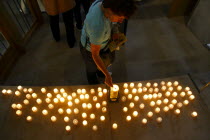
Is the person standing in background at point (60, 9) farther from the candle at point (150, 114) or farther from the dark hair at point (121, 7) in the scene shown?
the candle at point (150, 114)

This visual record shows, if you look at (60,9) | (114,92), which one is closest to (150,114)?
(114,92)

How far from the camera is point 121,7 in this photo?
1058 millimetres

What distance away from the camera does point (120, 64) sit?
285 centimetres

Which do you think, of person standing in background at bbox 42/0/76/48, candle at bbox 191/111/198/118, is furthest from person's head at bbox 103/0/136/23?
person standing in background at bbox 42/0/76/48

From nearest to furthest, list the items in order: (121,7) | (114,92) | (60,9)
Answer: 1. (121,7)
2. (114,92)
3. (60,9)

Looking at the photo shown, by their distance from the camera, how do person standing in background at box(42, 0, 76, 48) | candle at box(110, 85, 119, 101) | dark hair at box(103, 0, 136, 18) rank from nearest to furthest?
dark hair at box(103, 0, 136, 18) < candle at box(110, 85, 119, 101) < person standing in background at box(42, 0, 76, 48)

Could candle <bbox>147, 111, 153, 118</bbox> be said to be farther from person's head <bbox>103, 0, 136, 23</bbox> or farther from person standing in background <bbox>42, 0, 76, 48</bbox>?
person standing in background <bbox>42, 0, 76, 48</bbox>

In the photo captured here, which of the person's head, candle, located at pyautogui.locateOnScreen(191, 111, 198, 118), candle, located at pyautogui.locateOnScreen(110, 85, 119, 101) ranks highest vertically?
the person's head

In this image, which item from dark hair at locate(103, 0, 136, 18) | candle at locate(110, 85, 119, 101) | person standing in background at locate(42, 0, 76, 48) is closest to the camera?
dark hair at locate(103, 0, 136, 18)

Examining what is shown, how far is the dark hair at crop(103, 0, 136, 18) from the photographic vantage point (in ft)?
3.47

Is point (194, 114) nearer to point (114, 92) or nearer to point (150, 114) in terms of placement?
point (150, 114)

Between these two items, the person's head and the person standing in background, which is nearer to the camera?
the person's head

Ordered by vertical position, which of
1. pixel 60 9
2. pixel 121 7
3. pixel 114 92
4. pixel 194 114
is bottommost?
Result: pixel 194 114

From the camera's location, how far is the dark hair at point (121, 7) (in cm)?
106
